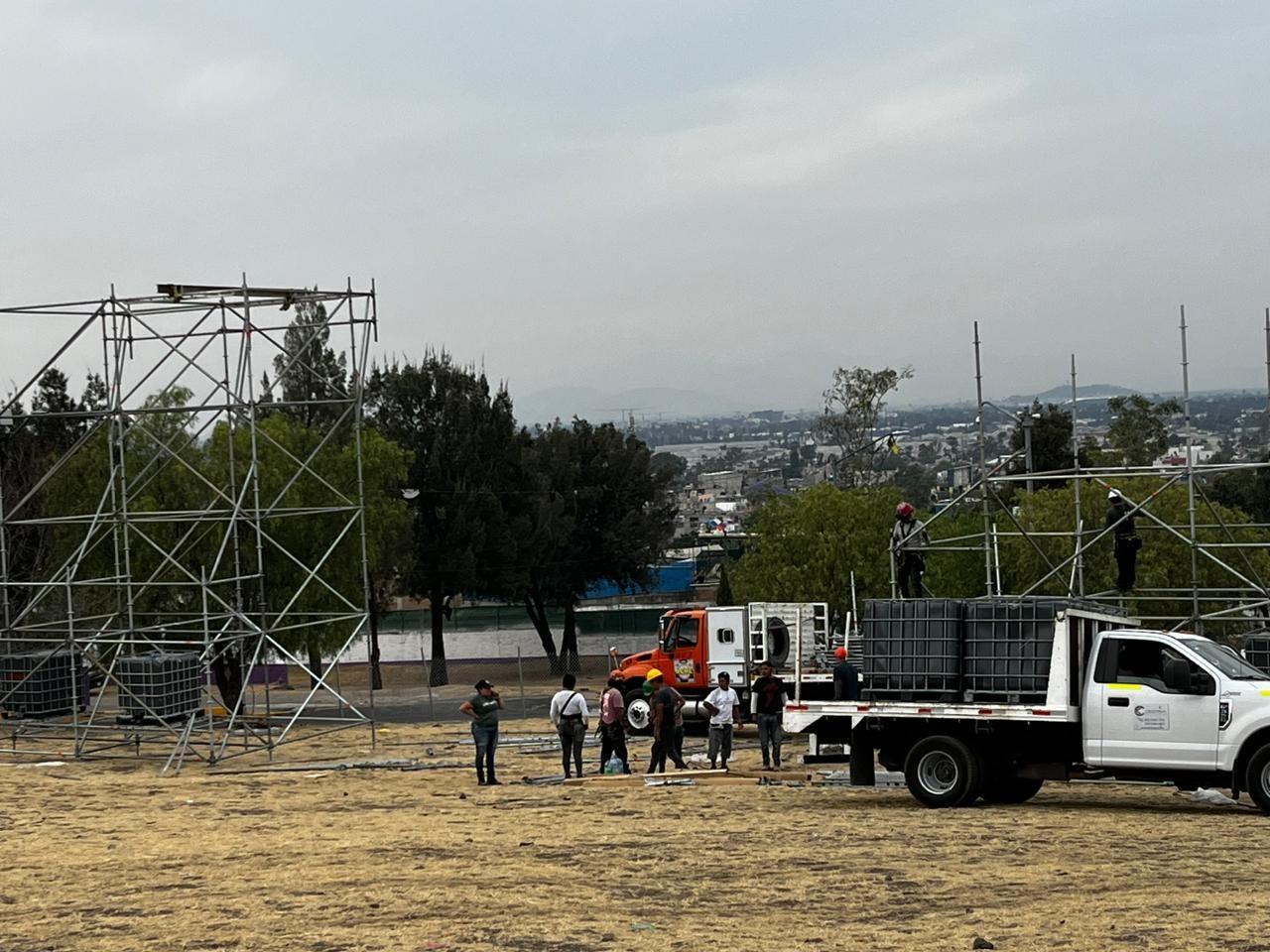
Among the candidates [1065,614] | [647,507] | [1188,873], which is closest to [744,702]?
[1065,614]

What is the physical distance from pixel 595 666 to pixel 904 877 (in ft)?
161

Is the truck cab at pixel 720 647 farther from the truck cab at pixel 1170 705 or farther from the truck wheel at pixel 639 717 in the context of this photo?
the truck cab at pixel 1170 705

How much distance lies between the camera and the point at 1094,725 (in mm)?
18266

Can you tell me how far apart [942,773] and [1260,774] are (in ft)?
10.8

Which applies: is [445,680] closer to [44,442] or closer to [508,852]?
[44,442]

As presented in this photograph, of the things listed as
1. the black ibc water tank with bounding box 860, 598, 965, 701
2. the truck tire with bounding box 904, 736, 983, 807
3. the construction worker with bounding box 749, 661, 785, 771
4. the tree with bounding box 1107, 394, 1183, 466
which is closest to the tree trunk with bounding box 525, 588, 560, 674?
the tree with bounding box 1107, 394, 1183, 466

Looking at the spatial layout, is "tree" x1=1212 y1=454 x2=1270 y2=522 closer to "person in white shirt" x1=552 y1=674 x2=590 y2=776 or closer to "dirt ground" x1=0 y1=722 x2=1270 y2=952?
"person in white shirt" x1=552 y1=674 x2=590 y2=776

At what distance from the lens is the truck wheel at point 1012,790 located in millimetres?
19406

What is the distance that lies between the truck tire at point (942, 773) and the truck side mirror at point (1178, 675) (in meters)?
2.23

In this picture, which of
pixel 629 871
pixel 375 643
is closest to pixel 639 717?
pixel 629 871

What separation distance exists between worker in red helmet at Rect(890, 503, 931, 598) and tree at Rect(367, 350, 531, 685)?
32.7 metres

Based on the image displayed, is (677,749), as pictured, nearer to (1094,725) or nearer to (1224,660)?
(1094,725)

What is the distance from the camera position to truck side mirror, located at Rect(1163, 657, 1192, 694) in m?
17.8

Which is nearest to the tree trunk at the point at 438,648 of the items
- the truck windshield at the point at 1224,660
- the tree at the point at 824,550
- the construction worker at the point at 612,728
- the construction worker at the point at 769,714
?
the tree at the point at 824,550
